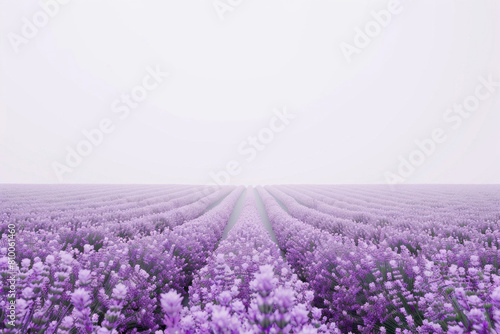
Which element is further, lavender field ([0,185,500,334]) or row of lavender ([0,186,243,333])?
row of lavender ([0,186,243,333])

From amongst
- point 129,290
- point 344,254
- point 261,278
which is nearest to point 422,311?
point 344,254

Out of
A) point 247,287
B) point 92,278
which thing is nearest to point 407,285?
point 247,287

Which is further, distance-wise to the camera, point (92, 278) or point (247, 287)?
point (247, 287)

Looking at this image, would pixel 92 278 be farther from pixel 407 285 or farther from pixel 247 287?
pixel 407 285

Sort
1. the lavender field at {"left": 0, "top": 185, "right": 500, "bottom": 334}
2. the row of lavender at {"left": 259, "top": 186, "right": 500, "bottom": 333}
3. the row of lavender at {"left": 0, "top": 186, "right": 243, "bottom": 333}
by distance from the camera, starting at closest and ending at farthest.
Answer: the lavender field at {"left": 0, "top": 185, "right": 500, "bottom": 334} → the row of lavender at {"left": 0, "top": 186, "right": 243, "bottom": 333} → the row of lavender at {"left": 259, "top": 186, "right": 500, "bottom": 333}

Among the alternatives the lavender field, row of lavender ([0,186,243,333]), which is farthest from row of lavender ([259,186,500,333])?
row of lavender ([0,186,243,333])

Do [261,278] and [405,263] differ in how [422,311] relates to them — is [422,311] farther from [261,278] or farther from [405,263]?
[261,278]

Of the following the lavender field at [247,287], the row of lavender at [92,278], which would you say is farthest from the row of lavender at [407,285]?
the row of lavender at [92,278]

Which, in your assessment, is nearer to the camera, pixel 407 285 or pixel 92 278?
pixel 92 278

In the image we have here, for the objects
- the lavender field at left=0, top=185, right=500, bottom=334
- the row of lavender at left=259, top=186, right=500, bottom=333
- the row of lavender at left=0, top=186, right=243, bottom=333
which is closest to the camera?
the lavender field at left=0, top=185, right=500, bottom=334

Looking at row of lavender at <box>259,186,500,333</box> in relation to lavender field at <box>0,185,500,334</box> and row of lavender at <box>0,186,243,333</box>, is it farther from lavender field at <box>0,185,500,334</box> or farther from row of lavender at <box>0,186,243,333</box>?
row of lavender at <box>0,186,243,333</box>

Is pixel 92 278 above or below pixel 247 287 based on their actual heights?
above

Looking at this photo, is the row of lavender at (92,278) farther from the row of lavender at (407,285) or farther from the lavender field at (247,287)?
the row of lavender at (407,285)

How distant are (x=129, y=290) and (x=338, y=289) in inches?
113
